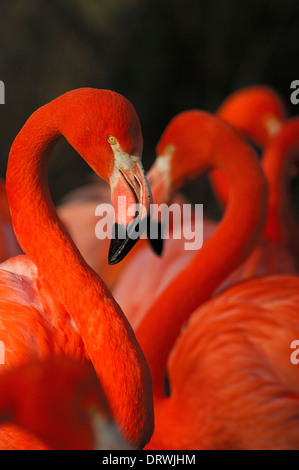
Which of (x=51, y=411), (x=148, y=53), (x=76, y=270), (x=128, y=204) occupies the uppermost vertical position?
(x=148, y=53)

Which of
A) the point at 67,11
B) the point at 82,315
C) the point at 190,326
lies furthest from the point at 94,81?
the point at 82,315

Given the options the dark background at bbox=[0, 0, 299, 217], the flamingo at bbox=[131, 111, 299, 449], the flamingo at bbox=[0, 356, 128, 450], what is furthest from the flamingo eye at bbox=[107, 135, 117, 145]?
the dark background at bbox=[0, 0, 299, 217]

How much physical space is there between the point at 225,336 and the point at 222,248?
0.33 metres

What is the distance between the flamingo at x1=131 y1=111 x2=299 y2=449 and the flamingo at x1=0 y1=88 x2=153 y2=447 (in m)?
0.56

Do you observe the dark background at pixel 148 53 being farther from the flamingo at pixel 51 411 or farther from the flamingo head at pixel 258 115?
the flamingo at pixel 51 411

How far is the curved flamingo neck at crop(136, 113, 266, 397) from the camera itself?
2.22m

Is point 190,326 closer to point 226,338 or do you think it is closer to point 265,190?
point 226,338

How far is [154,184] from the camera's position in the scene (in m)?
2.43

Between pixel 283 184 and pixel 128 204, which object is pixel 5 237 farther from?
pixel 283 184

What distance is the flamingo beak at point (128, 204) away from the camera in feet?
4.78

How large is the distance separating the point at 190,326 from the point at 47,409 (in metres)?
0.88

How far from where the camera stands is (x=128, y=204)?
1460 millimetres

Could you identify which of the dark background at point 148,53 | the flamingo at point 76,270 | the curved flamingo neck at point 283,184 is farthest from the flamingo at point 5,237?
the dark background at point 148,53

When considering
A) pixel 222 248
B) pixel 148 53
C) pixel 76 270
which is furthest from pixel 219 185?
pixel 148 53
